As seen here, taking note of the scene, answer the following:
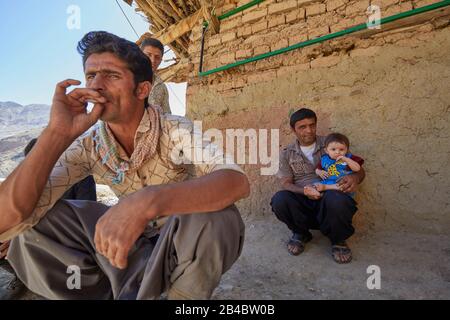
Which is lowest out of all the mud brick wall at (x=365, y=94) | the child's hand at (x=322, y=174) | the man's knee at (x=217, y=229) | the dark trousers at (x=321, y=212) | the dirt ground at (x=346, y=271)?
the dirt ground at (x=346, y=271)

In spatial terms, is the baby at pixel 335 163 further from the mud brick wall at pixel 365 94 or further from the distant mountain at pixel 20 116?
the distant mountain at pixel 20 116

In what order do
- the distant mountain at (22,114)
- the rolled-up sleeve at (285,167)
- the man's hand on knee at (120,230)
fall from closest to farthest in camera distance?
the man's hand on knee at (120,230), the rolled-up sleeve at (285,167), the distant mountain at (22,114)

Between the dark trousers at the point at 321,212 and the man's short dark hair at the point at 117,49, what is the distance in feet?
4.75

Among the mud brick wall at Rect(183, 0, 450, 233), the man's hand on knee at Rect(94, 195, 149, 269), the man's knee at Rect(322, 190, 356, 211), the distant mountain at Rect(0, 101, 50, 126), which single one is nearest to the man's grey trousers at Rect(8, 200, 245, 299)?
the man's hand on knee at Rect(94, 195, 149, 269)

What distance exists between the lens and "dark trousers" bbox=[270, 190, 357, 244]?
2113 millimetres

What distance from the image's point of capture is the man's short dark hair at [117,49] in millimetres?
1635

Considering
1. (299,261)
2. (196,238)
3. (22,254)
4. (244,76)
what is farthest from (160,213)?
(244,76)

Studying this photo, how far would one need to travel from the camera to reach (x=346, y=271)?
2006 millimetres

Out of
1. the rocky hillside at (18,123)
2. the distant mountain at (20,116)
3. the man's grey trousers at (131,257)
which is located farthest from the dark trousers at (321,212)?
the distant mountain at (20,116)

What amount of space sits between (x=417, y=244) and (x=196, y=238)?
1.94m

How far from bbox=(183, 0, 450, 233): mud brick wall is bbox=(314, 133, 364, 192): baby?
323mm

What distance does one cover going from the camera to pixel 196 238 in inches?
44.3

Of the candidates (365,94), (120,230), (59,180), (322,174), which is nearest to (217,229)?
(120,230)

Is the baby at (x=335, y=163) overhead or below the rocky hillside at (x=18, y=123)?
below
